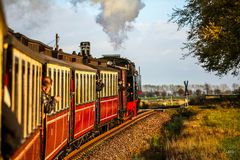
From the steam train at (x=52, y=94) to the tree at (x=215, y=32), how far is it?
5103mm

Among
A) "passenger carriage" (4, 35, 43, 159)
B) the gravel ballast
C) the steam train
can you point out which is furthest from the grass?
"passenger carriage" (4, 35, 43, 159)

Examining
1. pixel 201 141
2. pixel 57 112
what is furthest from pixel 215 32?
pixel 57 112

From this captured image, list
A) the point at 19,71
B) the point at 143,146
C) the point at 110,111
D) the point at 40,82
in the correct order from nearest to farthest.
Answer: the point at 19,71
the point at 40,82
the point at 143,146
the point at 110,111

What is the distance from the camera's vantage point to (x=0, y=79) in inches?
142

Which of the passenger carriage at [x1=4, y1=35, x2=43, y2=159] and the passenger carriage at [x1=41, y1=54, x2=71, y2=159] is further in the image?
the passenger carriage at [x1=41, y1=54, x2=71, y2=159]

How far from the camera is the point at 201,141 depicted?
16.0 meters

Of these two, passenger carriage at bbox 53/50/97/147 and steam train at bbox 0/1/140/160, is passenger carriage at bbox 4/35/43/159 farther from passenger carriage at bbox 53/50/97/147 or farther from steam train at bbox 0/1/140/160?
passenger carriage at bbox 53/50/97/147

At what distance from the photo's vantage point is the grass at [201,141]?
42.0 feet

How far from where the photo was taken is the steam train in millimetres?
3902

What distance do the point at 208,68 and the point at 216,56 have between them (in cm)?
236

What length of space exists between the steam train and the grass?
2469 mm

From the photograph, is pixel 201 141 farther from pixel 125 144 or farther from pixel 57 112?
pixel 57 112

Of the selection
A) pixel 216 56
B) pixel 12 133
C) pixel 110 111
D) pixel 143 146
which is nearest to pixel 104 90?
pixel 110 111

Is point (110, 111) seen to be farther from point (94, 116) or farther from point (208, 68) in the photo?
point (208, 68)
